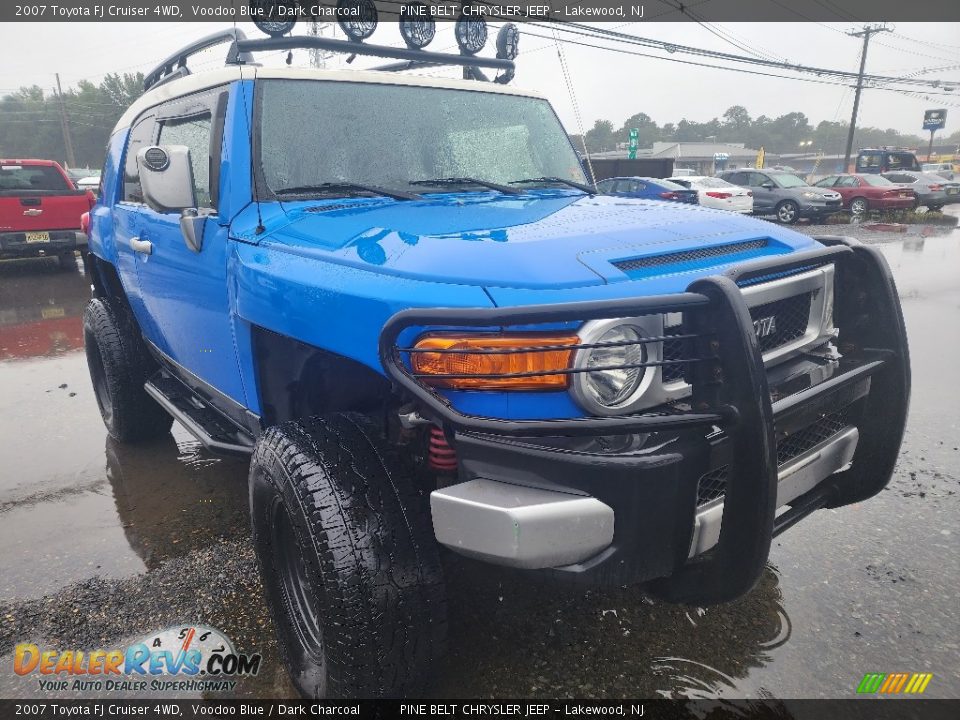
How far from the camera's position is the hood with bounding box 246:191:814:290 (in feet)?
6.13

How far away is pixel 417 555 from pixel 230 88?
6.75 feet

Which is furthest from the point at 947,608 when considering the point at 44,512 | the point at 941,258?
the point at 941,258

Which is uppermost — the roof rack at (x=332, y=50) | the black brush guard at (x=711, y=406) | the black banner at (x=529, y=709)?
the roof rack at (x=332, y=50)

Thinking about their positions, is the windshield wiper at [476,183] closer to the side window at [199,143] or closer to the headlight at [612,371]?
the side window at [199,143]

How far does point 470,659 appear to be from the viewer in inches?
95.0

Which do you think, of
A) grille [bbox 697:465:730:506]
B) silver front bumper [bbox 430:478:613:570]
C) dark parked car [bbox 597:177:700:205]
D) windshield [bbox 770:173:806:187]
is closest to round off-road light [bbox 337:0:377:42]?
silver front bumper [bbox 430:478:613:570]

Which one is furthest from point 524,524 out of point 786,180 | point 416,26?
point 786,180

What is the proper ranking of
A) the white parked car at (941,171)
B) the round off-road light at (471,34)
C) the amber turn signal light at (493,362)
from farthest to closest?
the white parked car at (941,171) < the round off-road light at (471,34) < the amber turn signal light at (493,362)

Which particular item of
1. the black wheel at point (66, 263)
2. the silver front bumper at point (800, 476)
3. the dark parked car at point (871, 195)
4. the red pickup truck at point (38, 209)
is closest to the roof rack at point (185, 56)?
the silver front bumper at point (800, 476)

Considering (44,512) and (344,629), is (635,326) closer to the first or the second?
(344,629)

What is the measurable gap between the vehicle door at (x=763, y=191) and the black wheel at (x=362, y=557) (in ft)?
66.7

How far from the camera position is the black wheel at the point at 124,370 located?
13.8 feet

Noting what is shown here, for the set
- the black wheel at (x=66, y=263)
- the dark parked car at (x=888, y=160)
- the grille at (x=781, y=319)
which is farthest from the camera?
the dark parked car at (x=888, y=160)

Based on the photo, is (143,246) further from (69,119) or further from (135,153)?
(69,119)
